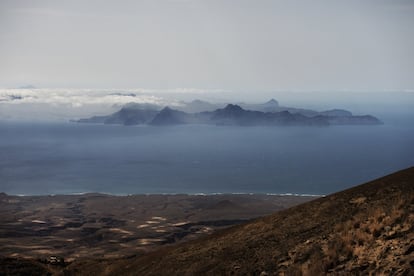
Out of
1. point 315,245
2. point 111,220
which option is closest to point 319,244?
point 315,245

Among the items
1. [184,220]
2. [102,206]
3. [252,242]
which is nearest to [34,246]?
[184,220]

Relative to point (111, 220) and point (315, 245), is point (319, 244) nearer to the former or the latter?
point (315, 245)

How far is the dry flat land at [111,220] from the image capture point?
327 feet

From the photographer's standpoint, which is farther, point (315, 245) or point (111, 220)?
point (111, 220)

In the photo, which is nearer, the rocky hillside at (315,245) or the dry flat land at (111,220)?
the rocky hillside at (315,245)

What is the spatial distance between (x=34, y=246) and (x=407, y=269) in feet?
335

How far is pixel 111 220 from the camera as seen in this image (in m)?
140

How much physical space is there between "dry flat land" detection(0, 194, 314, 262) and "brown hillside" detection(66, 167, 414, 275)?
58.2 meters

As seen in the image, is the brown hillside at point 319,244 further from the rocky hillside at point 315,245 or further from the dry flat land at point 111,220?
the dry flat land at point 111,220

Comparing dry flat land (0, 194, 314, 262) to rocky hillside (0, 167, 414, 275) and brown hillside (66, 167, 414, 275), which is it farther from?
brown hillside (66, 167, 414, 275)

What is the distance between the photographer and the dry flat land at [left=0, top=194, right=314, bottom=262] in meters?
99.6

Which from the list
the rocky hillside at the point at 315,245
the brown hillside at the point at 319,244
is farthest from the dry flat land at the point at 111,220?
the brown hillside at the point at 319,244

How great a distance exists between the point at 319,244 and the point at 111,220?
13047 cm

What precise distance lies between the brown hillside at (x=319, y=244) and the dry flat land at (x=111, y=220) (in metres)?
58.2
